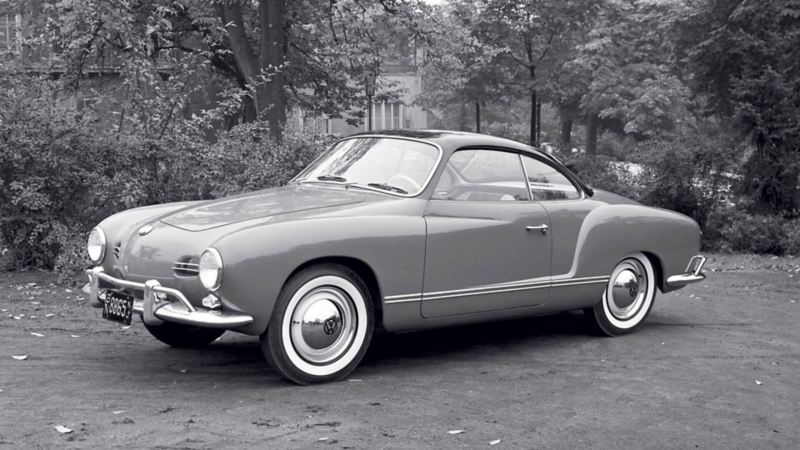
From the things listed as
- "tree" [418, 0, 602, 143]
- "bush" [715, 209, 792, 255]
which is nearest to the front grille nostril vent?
"bush" [715, 209, 792, 255]

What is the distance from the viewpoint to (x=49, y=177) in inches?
416

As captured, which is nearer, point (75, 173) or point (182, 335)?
point (182, 335)

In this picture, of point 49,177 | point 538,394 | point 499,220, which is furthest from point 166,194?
point 538,394

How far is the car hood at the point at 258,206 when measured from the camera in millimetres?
6043

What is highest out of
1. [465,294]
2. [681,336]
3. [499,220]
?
[499,220]

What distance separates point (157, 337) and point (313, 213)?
1792 mm

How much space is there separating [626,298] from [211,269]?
12.1 feet

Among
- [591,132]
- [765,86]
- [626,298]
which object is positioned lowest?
[626,298]

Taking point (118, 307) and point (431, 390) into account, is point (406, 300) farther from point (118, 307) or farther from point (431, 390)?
point (118, 307)

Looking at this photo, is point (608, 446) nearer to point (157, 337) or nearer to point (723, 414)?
point (723, 414)

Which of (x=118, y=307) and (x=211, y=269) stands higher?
(x=211, y=269)

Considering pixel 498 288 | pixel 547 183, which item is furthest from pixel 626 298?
pixel 498 288

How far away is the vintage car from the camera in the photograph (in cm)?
570

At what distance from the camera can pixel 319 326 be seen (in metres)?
5.88
